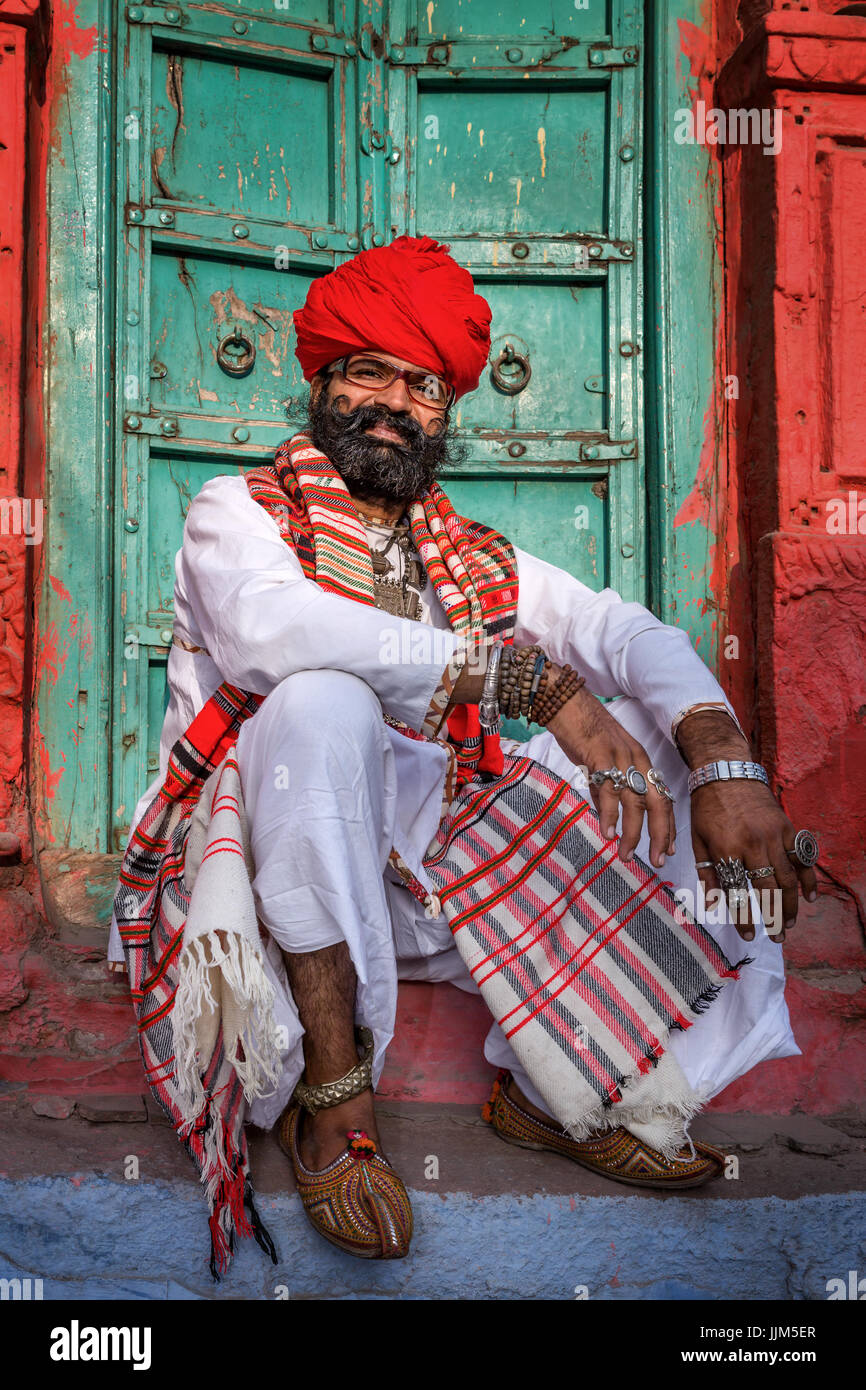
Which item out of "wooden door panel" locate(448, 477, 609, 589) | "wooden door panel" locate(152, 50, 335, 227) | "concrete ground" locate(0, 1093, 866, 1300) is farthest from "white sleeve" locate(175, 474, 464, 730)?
"wooden door panel" locate(152, 50, 335, 227)

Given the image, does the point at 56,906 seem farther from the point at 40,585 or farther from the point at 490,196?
the point at 490,196

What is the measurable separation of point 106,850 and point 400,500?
1.13 meters

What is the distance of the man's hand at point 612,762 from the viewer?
6.44ft

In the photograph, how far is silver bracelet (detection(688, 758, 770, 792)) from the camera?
78.8 inches

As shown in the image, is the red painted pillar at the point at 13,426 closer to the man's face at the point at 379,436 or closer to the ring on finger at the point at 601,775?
the man's face at the point at 379,436

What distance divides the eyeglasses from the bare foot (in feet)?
5.01

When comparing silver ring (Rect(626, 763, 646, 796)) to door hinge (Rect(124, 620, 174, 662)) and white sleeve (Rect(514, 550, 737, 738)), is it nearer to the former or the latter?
white sleeve (Rect(514, 550, 737, 738))

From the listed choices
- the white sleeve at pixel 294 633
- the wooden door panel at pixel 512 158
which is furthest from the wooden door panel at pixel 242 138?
the white sleeve at pixel 294 633

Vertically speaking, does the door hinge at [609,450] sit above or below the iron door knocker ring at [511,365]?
below

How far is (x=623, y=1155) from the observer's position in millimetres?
1956

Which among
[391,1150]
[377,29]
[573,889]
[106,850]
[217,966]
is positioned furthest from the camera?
[377,29]

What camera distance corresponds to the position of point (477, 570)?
2.62 m

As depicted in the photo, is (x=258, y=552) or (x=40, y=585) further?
(x=40, y=585)

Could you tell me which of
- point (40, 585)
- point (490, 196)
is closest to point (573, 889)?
point (40, 585)
